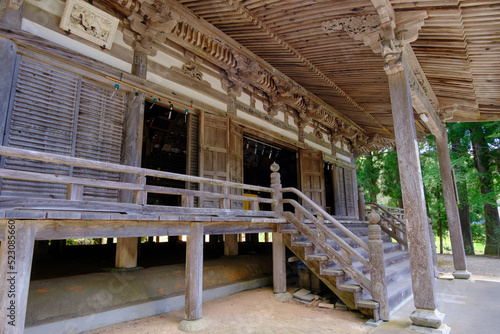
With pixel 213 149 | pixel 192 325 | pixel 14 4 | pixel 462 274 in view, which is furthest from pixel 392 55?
pixel 462 274

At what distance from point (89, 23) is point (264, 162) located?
9109mm

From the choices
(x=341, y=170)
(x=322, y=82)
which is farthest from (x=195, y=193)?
(x=341, y=170)

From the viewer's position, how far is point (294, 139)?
9.69m

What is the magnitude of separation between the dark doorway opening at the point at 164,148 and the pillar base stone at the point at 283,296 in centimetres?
582

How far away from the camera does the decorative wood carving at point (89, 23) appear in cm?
457

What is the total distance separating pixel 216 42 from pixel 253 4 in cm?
128

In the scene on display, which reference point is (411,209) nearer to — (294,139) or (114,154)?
(114,154)

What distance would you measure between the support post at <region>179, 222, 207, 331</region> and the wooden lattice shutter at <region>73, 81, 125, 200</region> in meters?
1.56

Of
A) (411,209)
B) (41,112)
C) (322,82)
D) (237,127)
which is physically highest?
(322,82)

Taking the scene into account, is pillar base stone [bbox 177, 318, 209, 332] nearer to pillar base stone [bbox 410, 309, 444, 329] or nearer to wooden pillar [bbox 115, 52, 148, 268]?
wooden pillar [bbox 115, 52, 148, 268]

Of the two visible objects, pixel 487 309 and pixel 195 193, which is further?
pixel 487 309

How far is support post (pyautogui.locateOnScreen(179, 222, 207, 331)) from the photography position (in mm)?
4375

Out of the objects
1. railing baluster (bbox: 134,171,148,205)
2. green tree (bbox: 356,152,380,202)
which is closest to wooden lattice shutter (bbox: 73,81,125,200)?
railing baluster (bbox: 134,171,148,205)

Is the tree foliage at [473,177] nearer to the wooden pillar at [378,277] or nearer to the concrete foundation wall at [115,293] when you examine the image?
the wooden pillar at [378,277]
